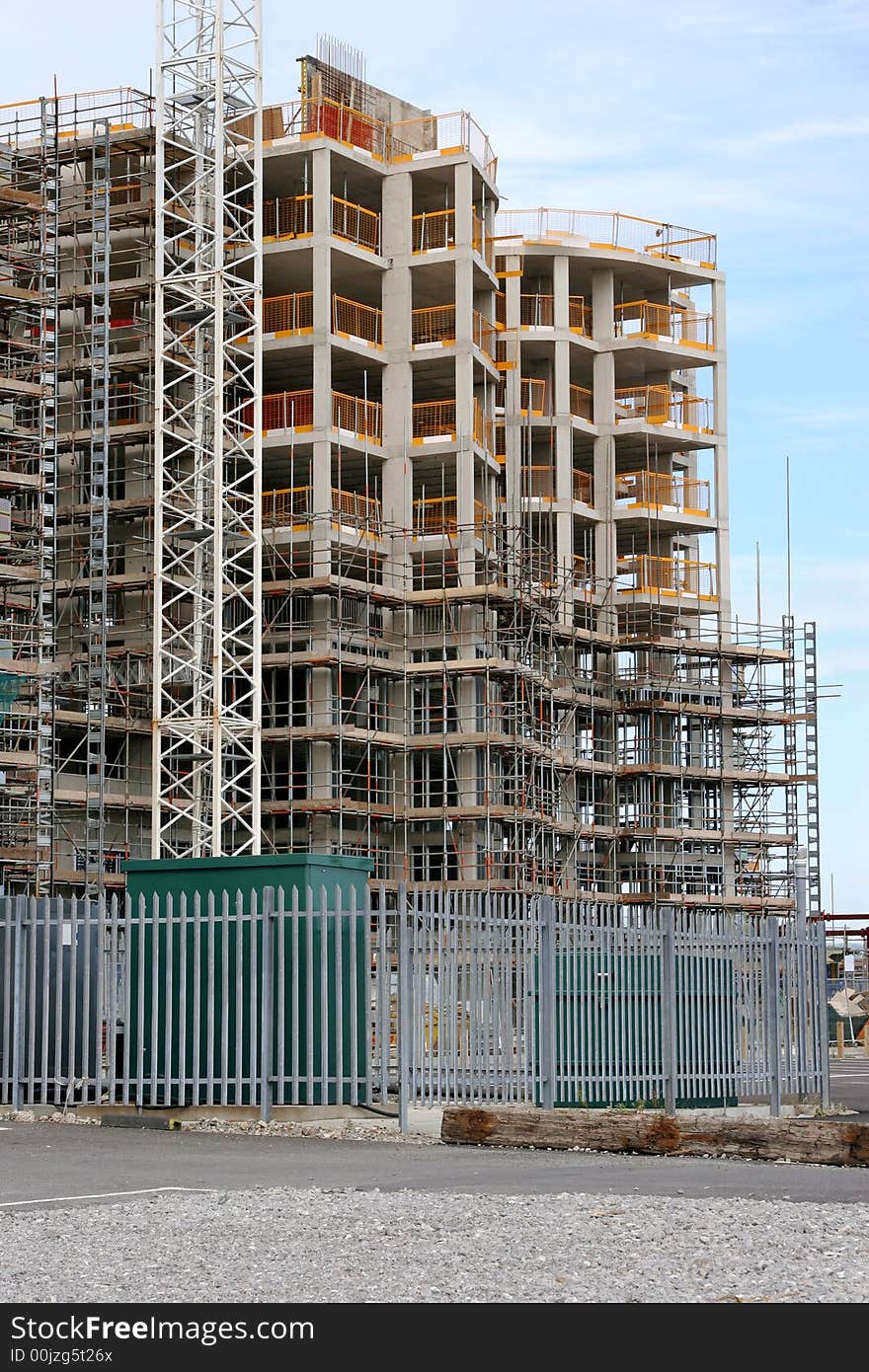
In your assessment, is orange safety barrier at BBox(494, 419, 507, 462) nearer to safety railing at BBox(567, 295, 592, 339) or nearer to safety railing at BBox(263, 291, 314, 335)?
safety railing at BBox(567, 295, 592, 339)

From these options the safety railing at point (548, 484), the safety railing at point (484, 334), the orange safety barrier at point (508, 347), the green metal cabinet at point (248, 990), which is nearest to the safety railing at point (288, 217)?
the safety railing at point (484, 334)

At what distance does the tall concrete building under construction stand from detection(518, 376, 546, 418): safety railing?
13 centimetres

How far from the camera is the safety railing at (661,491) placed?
6621 centimetres

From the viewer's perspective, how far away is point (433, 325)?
61062 mm

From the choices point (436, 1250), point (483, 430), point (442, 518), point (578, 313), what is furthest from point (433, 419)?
point (436, 1250)

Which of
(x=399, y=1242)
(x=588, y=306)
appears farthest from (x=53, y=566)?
(x=399, y=1242)

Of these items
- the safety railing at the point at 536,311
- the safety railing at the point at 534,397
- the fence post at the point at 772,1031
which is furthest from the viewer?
the safety railing at the point at 536,311

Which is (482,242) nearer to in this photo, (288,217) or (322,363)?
(288,217)

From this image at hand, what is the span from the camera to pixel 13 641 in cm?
4712

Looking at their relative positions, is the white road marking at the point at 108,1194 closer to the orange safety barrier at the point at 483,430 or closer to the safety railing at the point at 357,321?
the safety railing at the point at 357,321

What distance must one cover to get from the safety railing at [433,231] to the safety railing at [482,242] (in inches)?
26.1

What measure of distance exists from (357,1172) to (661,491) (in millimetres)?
54908
